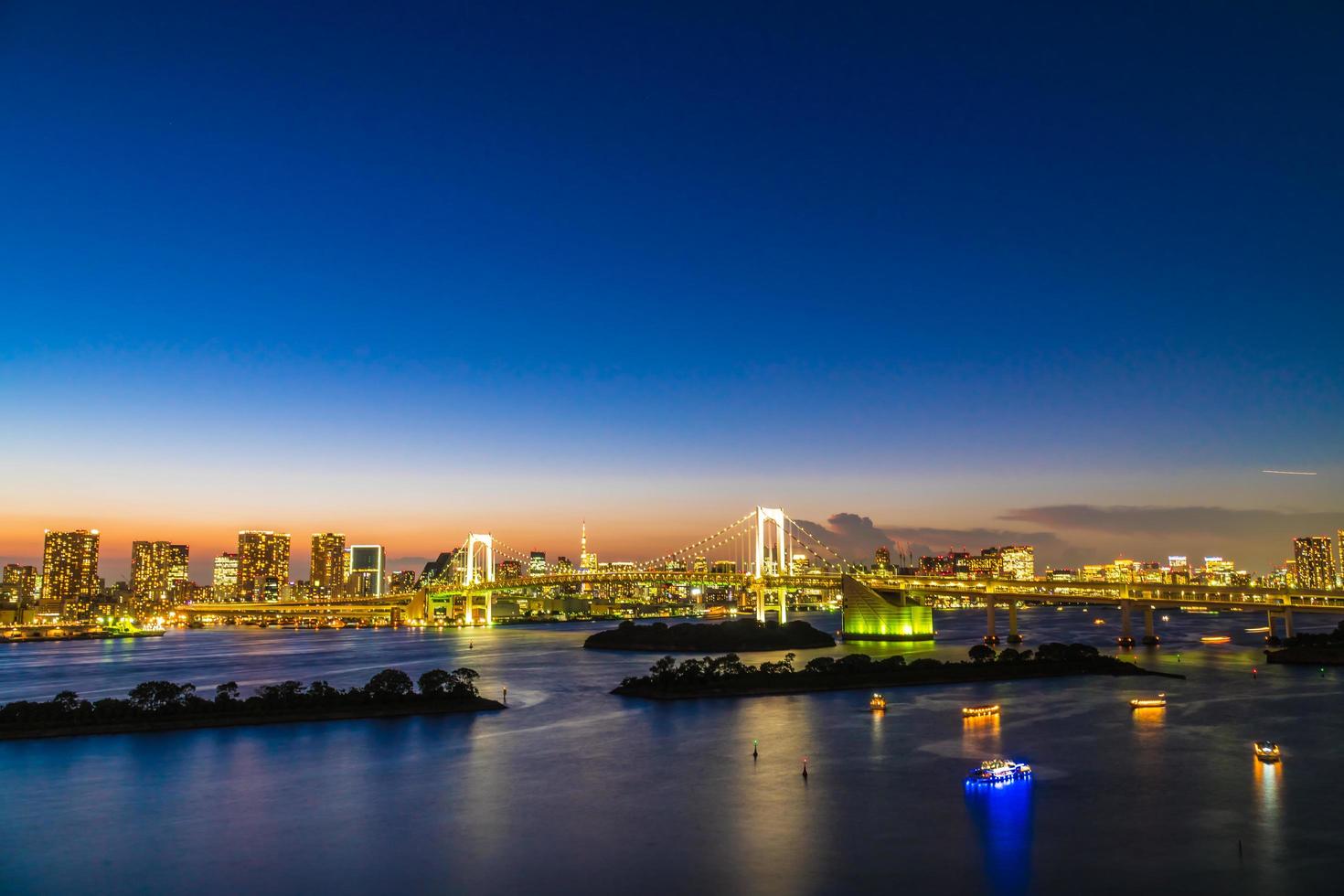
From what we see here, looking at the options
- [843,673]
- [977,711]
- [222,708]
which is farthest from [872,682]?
[222,708]

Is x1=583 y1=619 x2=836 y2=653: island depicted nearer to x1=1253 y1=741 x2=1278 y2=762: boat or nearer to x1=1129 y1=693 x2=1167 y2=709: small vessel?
x1=1129 y1=693 x2=1167 y2=709: small vessel

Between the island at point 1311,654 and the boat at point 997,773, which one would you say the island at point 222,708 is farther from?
the island at point 1311,654

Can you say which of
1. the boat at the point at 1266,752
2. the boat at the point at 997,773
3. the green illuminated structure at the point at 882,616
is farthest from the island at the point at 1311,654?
the boat at the point at 997,773

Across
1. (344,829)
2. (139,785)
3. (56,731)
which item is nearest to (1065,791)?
(344,829)

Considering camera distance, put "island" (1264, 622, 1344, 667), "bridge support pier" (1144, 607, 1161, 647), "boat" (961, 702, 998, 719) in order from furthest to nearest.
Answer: "bridge support pier" (1144, 607, 1161, 647), "island" (1264, 622, 1344, 667), "boat" (961, 702, 998, 719)

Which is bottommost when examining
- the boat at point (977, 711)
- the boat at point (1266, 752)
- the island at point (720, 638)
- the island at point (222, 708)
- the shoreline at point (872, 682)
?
the island at point (720, 638)

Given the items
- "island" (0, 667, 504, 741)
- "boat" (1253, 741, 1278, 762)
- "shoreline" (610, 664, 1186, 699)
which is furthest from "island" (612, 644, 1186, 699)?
"boat" (1253, 741, 1278, 762)

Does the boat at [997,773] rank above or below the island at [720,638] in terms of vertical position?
above
